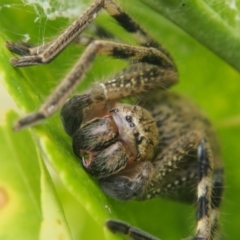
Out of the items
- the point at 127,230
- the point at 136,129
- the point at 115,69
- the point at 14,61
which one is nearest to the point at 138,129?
the point at 136,129

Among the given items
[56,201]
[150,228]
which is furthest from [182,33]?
[56,201]

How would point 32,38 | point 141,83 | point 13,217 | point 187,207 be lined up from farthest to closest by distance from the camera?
point 187,207
point 141,83
point 32,38
point 13,217

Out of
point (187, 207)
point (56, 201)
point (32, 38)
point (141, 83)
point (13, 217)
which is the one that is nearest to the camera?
→ point (56, 201)

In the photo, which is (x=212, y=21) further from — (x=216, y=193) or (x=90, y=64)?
(x=216, y=193)

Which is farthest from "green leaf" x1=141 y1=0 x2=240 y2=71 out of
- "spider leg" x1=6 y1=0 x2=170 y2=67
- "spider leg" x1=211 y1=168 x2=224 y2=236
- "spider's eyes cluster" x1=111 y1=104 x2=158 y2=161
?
"spider leg" x1=211 y1=168 x2=224 y2=236

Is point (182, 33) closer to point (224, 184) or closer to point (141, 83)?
point (141, 83)

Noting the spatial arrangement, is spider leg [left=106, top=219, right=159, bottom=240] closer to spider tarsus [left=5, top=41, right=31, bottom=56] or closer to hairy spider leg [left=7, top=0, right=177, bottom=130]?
hairy spider leg [left=7, top=0, right=177, bottom=130]

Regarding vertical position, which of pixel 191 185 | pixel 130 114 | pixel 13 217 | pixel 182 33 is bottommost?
pixel 13 217
